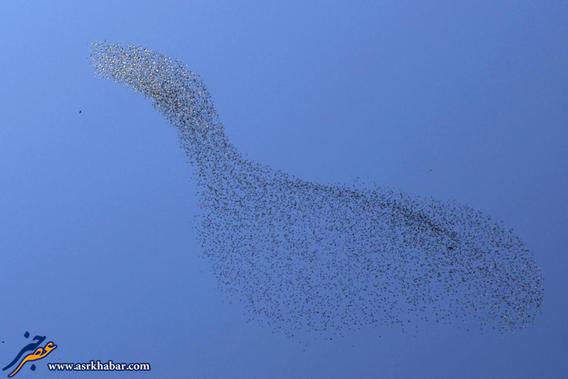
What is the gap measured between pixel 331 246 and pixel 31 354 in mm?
964

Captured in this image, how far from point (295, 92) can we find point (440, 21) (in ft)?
1.48

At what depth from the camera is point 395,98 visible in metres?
1.55

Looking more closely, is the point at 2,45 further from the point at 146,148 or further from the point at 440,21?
the point at 440,21

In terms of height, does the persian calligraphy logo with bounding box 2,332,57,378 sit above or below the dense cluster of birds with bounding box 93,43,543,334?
below

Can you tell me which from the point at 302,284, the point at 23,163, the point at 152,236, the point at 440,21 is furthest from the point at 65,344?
the point at 440,21

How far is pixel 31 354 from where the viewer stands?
65.0 inches

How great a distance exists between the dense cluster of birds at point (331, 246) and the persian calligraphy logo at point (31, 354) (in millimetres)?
571

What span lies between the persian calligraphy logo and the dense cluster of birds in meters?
0.57

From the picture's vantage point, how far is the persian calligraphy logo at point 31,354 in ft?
5.40

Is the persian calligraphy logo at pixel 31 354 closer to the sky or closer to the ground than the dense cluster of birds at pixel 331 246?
closer to the ground

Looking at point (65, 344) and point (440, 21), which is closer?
point (440, 21)

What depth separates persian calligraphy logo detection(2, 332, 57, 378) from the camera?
165 cm

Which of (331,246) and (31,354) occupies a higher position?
(331,246)

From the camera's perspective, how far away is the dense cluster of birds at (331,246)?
1.55 metres
